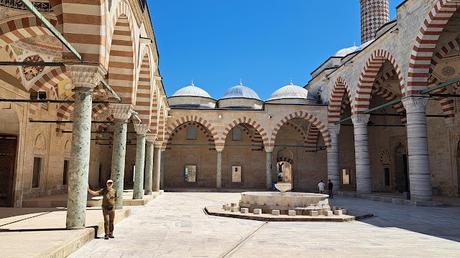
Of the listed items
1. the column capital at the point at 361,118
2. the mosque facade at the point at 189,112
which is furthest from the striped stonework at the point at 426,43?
the column capital at the point at 361,118

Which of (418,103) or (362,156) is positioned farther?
(362,156)

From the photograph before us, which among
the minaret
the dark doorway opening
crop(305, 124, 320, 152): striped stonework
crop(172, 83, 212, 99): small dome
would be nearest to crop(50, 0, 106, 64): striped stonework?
the dark doorway opening

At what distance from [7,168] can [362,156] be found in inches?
513

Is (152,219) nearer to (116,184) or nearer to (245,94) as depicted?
(116,184)

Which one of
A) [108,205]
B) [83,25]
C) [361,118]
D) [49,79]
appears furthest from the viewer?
[361,118]

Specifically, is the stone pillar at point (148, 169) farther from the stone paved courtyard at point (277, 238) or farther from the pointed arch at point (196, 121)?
the pointed arch at point (196, 121)

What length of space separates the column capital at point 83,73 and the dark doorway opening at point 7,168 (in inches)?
238

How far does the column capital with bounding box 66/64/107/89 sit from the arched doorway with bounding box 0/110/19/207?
5794 mm

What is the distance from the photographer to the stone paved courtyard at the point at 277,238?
476 cm

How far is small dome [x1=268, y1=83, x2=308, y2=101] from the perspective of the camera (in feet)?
73.8

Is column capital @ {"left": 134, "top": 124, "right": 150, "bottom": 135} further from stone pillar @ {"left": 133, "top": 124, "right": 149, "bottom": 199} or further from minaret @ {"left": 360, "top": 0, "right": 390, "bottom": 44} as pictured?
minaret @ {"left": 360, "top": 0, "right": 390, "bottom": 44}

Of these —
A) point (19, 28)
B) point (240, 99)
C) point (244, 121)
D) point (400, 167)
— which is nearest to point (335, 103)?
point (244, 121)

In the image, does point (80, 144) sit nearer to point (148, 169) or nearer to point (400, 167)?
point (148, 169)

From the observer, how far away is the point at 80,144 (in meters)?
5.42
